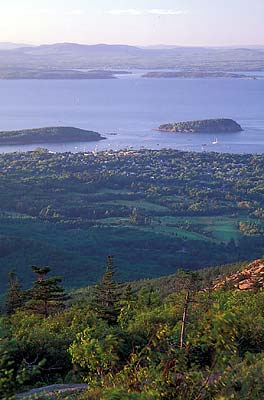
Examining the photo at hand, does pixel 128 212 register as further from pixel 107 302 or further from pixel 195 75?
pixel 195 75

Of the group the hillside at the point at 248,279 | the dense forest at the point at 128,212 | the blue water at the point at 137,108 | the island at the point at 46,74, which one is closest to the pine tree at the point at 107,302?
the hillside at the point at 248,279

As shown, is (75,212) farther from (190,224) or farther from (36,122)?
(36,122)

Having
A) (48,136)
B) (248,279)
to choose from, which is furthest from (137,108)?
(248,279)

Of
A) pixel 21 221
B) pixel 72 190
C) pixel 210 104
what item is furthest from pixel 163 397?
pixel 210 104

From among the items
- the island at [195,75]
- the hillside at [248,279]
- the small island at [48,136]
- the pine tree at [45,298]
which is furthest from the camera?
the island at [195,75]

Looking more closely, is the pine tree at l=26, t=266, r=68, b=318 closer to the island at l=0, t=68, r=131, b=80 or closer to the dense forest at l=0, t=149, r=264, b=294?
the dense forest at l=0, t=149, r=264, b=294

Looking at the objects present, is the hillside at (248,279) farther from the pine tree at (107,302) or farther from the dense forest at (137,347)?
the pine tree at (107,302)

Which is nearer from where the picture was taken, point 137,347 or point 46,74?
point 137,347
